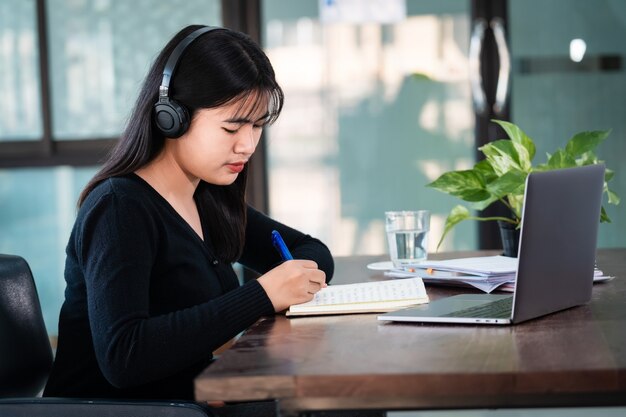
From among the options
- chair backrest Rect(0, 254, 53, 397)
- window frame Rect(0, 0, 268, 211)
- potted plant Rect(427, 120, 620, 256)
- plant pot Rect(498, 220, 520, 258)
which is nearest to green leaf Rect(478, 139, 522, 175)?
potted plant Rect(427, 120, 620, 256)

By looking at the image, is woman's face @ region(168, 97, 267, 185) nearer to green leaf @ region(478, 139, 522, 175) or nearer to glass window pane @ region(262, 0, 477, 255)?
green leaf @ region(478, 139, 522, 175)

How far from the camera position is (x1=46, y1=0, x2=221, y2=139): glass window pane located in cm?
377

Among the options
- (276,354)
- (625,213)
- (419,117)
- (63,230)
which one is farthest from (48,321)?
(276,354)

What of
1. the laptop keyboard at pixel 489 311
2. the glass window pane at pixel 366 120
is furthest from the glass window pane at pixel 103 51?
the laptop keyboard at pixel 489 311

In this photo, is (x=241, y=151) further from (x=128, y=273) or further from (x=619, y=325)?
(x=619, y=325)

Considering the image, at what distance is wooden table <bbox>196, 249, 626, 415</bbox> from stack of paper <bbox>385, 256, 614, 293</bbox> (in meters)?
0.34

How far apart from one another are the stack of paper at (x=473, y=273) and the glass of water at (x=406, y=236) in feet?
0.22

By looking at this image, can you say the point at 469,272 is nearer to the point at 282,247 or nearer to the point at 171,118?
the point at 282,247

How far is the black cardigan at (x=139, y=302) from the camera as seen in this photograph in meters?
1.23

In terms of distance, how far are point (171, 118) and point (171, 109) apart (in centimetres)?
1

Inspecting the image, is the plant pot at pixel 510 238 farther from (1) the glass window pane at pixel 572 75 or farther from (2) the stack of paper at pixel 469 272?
(1) the glass window pane at pixel 572 75

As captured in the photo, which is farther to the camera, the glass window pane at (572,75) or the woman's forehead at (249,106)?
the glass window pane at (572,75)

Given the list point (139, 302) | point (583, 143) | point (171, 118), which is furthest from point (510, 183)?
point (139, 302)

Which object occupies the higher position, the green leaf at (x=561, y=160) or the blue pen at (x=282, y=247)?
the green leaf at (x=561, y=160)
